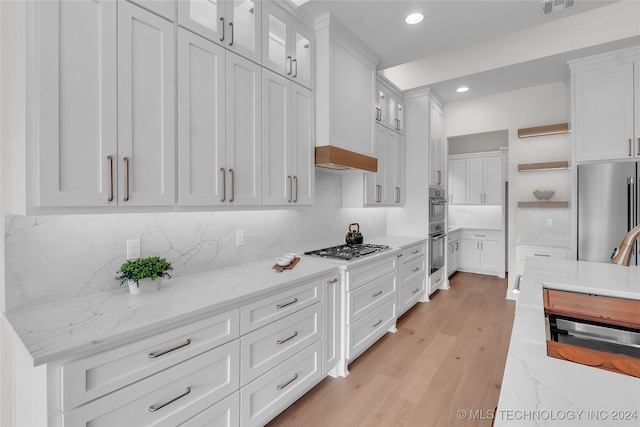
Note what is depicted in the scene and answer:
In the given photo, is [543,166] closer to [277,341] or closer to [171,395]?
[277,341]

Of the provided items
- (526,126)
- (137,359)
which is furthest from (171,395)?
(526,126)

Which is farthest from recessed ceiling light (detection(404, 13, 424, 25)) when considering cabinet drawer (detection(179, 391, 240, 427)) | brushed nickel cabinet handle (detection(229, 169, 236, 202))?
cabinet drawer (detection(179, 391, 240, 427))

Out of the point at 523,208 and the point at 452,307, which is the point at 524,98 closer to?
the point at 523,208

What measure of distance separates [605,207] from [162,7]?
413 cm

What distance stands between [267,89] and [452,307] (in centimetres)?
353

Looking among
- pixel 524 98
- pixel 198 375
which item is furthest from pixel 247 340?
pixel 524 98

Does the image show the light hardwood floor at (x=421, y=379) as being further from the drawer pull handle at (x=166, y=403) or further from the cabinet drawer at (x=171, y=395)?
the drawer pull handle at (x=166, y=403)

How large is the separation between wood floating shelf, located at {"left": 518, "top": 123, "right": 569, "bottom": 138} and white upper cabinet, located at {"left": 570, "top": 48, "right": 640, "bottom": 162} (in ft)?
1.68

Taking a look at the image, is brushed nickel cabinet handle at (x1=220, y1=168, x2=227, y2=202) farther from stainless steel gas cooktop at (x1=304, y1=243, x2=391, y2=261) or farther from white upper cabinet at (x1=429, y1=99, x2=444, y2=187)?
white upper cabinet at (x1=429, y1=99, x2=444, y2=187)

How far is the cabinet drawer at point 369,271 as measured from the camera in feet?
7.88

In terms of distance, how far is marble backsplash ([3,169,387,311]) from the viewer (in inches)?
53.6

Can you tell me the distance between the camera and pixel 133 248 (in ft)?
5.55

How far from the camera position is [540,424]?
582mm

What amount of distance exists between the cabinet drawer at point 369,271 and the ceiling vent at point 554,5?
243 cm
